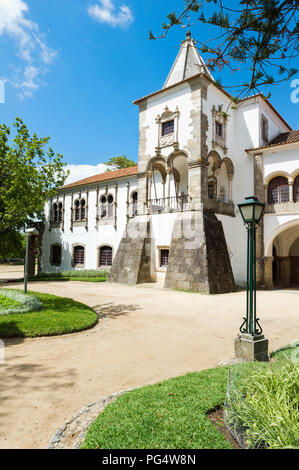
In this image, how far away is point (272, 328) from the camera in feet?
23.1

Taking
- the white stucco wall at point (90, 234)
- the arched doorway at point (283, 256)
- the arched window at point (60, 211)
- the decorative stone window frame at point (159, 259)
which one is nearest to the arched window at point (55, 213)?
the arched window at point (60, 211)

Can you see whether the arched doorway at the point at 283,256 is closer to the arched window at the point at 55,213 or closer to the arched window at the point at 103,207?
the arched window at the point at 103,207

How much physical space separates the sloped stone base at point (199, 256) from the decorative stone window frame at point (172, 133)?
481 centimetres

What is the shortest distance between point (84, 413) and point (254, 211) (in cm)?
403

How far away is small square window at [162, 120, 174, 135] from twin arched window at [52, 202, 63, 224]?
46.1ft

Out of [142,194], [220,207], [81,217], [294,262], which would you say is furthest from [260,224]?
[81,217]

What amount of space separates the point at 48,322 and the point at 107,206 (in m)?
16.7

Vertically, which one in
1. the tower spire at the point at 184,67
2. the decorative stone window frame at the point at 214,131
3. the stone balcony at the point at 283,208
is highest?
the tower spire at the point at 184,67

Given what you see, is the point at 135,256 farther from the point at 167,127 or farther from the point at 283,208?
the point at 283,208

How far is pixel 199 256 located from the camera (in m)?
13.9

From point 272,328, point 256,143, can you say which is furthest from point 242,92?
point 256,143

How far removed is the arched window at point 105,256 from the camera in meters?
22.3

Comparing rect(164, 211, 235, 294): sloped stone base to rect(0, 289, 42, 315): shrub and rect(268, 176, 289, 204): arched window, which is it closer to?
rect(268, 176, 289, 204): arched window

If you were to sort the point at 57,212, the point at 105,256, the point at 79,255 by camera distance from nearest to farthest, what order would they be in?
the point at 105,256 < the point at 79,255 < the point at 57,212
